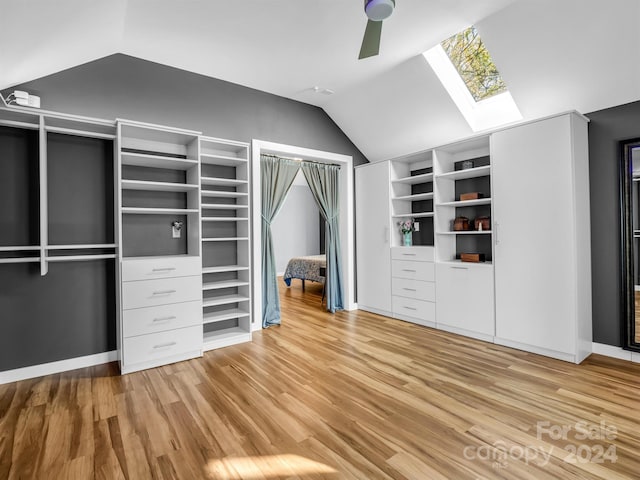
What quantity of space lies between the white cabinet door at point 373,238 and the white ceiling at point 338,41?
48.9 inches

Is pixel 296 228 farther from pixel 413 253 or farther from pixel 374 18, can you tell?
pixel 374 18

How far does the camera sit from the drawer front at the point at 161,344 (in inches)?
111

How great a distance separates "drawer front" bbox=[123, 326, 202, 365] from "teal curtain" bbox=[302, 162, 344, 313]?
2148 mm

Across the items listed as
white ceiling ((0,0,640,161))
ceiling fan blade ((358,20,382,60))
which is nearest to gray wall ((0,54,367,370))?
white ceiling ((0,0,640,161))

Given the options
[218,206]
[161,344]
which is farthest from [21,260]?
[218,206]

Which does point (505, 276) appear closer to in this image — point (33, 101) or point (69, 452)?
point (69, 452)

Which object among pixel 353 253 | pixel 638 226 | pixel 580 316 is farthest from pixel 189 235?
pixel 638 226

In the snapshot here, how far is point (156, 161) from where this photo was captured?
10.2 feet

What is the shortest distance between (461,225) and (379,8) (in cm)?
277

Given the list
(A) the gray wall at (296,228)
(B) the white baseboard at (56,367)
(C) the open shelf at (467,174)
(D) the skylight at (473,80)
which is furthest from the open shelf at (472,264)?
(A) the gray wall at (296,228)

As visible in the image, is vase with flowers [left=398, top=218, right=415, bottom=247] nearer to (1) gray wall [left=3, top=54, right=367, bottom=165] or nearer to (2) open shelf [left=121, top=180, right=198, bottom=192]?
(1) gray wall [left=3, top=54, right=367, bottom=165]

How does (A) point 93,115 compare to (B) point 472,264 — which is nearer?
(A) point 93,115

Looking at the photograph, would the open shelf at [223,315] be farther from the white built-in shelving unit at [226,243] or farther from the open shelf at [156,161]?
the open shelf at [156,161]

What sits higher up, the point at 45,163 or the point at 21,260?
the point at 45,163
